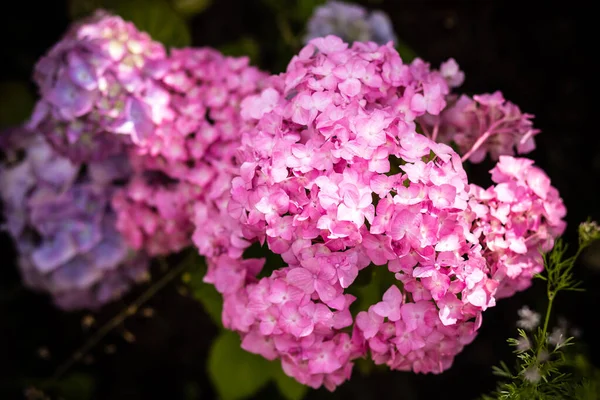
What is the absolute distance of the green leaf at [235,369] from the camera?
133cm

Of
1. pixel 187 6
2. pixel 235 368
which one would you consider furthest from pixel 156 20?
pixel 235 368

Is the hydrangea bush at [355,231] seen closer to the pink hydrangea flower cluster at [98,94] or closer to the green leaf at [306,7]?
the pink hydrangea flower cluster at [98,94]

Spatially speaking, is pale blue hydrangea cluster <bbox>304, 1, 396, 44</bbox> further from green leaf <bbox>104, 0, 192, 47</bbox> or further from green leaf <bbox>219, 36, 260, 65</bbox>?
green leaf <bbox>104, 0, 192, 47</bbox>

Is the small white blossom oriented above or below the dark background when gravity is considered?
above

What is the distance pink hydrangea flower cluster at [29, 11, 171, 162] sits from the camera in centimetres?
113

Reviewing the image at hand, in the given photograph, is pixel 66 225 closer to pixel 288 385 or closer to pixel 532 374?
pixel 288 385

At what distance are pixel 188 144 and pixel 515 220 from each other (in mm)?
593

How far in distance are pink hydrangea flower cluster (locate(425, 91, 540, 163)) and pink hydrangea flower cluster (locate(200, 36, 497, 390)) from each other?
0.10m

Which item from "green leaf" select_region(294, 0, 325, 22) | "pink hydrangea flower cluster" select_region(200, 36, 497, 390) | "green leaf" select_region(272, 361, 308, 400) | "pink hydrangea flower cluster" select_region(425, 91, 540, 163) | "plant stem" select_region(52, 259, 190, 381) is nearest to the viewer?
"pink hydrangea flower cluster" select_region(200, 36, 497, 390)

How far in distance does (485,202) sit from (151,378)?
1216 millimetres

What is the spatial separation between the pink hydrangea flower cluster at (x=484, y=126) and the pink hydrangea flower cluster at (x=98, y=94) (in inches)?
19.8

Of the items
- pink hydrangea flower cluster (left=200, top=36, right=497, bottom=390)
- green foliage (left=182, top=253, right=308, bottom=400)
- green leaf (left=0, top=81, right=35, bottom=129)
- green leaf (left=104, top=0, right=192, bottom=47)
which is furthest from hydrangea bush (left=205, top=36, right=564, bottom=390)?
green leaf (left=0, top=81, right=35, bottom=129)

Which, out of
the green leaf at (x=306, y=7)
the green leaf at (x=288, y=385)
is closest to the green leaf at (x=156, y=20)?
the green leaf at (x=306, y=7)

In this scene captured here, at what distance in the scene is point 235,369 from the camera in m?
1.35
